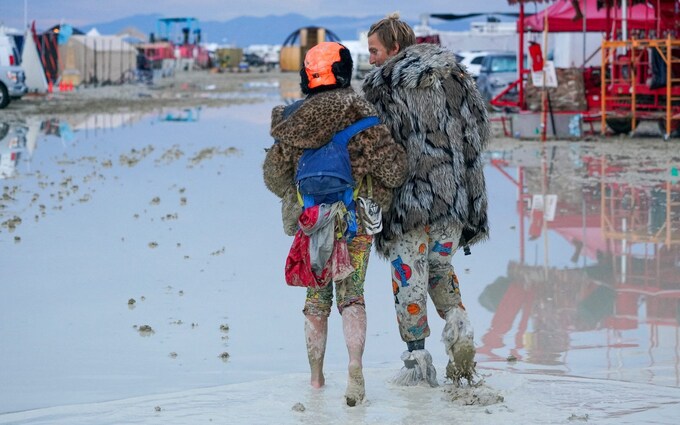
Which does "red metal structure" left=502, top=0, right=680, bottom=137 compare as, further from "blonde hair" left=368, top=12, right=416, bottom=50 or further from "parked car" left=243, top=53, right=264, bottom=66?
"parked car" left=243, top=53, right=264, bottom=66

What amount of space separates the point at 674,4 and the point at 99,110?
1514cm

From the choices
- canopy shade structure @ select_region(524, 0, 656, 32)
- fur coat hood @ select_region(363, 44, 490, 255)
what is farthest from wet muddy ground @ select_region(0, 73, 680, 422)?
canopy shade structure @ select_region(524, 0, 656, 32)

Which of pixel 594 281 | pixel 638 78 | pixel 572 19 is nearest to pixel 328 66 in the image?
pixel 594 281

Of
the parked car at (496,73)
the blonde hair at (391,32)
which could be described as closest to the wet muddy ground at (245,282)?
the blonde hair at (391,32)

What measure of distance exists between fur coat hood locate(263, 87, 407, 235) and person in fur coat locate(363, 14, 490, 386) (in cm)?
13

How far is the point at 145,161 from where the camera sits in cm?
1728

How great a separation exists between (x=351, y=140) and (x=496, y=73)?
985 inches

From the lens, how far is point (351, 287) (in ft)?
17.9

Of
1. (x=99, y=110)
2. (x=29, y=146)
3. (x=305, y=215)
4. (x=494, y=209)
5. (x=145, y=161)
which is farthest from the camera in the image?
(x=99, y=110)

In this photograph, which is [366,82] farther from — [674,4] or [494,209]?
[674,4]

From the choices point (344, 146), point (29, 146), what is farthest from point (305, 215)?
point (29, 146)

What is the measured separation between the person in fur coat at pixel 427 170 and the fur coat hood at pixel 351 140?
0.42ft

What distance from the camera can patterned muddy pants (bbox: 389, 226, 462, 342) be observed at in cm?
555

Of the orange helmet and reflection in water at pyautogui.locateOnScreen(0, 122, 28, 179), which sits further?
reflection in water at pyautogui.locateOnScreen(0, 122, 28, 179)
